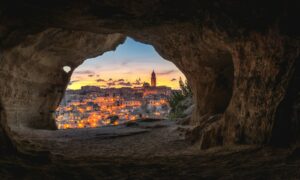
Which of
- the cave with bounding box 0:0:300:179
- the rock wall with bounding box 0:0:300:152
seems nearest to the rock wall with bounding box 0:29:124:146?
the rock wall with bounding box 0:0:300:152

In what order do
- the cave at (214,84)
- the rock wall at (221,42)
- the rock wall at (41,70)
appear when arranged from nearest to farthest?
1. the cave at (214,84)
2. the rock wall at (221,42)
3. the rock wall at (41,70)

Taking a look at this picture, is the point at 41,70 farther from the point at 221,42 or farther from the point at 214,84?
the point at 221,42

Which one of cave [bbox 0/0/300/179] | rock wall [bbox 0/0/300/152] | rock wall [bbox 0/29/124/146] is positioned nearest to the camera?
cave [bbox 0/0/300/179]

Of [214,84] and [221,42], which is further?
[214,84]

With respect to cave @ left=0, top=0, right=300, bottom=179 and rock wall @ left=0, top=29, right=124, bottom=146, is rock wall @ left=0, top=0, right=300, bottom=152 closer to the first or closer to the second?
cave @ left=0, top=0, right=300, bottom=179

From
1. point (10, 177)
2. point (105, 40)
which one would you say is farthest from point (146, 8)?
point (105, 40)

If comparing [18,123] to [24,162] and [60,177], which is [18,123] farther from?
[60,177]

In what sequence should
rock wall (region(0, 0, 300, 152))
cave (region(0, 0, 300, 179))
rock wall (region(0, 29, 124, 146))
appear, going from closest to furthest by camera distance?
cave (region(0, 0, 300, 179))
rock wall (region(0, 0, 300, 152))
rock wall (region(0, 29, 124, 146))

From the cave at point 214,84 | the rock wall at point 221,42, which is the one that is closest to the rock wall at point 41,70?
the rock wall at point 221,42

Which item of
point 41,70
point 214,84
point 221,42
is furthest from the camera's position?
point 41,70

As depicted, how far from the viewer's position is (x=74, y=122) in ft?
305

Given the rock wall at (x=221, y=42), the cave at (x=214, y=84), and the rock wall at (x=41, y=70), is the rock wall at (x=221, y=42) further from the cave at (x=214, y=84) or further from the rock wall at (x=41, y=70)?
the rock wall at (x=41, y=70)

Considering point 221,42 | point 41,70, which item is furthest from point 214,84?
point 41,70

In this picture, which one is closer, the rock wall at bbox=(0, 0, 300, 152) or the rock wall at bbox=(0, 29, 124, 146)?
the rock wall at bbox=(0, 0, 300, 152)
